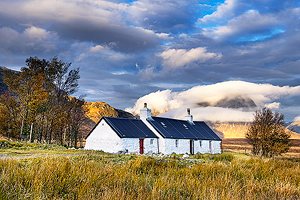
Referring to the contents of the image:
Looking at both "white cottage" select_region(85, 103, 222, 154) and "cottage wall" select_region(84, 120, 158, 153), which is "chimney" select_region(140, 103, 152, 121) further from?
"cottage wall" select_region(84, 120, 158, 153)

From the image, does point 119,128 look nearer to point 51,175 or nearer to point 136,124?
point 136,124

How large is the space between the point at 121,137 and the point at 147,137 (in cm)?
427

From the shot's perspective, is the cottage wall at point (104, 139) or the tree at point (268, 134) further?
the tree at point (268, 134)

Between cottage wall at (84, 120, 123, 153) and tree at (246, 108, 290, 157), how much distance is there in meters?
19.6

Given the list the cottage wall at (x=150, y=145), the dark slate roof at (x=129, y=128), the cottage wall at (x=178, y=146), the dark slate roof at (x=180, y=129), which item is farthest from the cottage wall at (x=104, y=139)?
the cottage wall at (x=178, y=146)

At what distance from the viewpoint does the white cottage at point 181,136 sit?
106 ft

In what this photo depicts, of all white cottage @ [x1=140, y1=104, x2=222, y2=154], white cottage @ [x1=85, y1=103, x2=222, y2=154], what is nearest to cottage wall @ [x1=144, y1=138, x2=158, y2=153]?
white cottage @ [x1=85, y1=103, x2=222, y2=154]

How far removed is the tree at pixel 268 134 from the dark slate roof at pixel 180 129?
7162 millimetres

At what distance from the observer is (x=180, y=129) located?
36750 mm

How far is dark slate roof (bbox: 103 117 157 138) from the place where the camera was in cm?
2864

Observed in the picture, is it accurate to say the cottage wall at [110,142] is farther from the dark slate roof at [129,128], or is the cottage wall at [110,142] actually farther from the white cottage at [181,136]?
the white cottage at [181,136]

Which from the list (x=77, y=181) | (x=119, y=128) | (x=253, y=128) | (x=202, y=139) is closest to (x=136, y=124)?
(x=119, y=128)

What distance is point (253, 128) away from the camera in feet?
118

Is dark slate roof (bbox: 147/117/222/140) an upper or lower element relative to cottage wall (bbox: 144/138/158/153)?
upper
